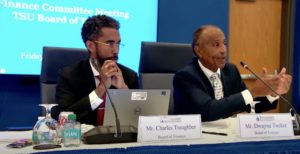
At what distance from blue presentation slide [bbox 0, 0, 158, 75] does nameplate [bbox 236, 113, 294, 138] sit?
5.56 ft

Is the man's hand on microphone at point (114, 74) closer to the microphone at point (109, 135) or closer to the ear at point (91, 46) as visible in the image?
the ear at point (91, 46)

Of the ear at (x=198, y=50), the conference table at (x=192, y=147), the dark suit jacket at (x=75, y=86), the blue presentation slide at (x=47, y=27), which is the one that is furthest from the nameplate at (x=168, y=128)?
the blue presentation slide at (x=47, y=27)

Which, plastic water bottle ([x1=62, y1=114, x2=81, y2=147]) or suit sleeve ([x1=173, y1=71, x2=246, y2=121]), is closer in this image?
plastic water bottle ([x1=62, y1=114, x2=81, y2=147])

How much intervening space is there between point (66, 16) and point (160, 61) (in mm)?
1050

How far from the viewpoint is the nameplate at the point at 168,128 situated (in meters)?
0.95

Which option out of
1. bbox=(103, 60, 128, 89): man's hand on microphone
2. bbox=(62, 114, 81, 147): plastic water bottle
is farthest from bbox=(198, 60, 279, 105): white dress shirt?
bbox=(62, 114, 81, 147): plastic water bottle

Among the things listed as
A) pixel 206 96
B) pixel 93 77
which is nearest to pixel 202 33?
pixel 206 96

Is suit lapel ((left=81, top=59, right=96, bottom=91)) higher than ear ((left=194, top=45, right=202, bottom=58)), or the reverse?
ear ((left=194, top=45, right=202, bottom=58))

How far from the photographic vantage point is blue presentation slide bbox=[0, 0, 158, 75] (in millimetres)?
2447

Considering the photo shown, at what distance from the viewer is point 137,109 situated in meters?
1.21

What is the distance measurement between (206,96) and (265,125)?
0.52 m

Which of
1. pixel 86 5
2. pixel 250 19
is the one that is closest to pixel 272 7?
pixel 250 19

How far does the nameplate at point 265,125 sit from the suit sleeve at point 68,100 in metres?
0.78

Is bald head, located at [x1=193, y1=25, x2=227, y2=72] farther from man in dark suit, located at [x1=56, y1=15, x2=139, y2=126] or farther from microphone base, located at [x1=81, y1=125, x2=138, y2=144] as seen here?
microphone base, located at [x1=81, y1=125, x2=138, y2=144]
